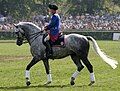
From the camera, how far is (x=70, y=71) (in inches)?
934

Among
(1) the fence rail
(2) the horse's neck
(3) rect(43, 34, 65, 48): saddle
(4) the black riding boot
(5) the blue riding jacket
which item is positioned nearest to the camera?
(5) the blue riding jacket

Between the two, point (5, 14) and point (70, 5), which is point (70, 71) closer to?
point (5, 14)

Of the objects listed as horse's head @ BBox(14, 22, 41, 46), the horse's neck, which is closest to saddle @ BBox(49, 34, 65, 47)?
the horse's neck

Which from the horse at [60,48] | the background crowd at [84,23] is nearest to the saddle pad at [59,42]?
the horse at [60,48]

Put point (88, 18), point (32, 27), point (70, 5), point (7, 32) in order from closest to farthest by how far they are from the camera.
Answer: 1. point (32, 27)
2. point (7, 32)
3. point (88, 18)
4. point (70, 5)

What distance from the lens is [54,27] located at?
1769cm

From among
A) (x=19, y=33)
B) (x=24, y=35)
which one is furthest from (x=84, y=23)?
(x=19, y=33)

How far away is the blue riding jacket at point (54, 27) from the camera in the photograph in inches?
693

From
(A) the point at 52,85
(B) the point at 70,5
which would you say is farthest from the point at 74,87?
(B) the point at 70,5

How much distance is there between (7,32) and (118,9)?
153 ft

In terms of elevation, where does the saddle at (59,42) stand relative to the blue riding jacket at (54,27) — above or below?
below

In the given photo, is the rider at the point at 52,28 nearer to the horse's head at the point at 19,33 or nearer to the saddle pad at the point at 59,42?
the saddle pad at the point at 59,42

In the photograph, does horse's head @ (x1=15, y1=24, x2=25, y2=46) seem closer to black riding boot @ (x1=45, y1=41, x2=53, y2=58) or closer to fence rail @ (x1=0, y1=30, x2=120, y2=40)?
black riding boot @ (x1=45, y1=41, x2=53, y2=58)

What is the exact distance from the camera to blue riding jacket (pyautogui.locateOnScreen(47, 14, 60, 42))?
57.7 ft
